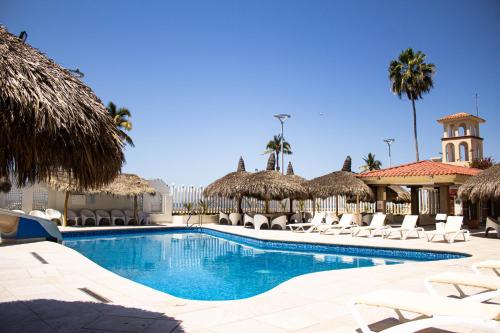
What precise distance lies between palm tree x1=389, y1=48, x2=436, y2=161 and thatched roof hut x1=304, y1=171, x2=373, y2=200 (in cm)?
1017

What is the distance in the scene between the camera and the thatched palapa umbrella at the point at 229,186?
59.9 feet

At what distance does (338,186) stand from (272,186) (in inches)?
119

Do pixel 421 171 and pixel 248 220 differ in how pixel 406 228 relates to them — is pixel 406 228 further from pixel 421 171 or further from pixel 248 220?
pixel 248 220

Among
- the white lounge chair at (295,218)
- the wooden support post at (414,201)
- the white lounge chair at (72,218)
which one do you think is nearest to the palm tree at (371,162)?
the wooden support post at (414,201)

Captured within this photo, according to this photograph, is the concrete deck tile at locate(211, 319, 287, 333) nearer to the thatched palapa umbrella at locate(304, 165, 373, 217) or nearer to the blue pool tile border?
the blue pool tile border

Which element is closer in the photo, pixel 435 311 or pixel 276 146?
pixel 435 311

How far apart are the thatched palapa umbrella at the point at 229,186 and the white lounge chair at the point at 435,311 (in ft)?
49.1

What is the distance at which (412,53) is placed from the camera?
2648 centimetres

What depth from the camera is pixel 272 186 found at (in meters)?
17.3

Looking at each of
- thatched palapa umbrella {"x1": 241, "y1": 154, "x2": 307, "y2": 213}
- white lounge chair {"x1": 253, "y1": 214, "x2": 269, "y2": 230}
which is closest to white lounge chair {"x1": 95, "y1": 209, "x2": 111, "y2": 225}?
thatched palapa umbrella {"x1": 241, "y1": 154, "x2": 307, "y2": 213}

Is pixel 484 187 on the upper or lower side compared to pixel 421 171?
lower

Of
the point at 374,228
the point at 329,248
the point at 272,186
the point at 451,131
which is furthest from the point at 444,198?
the point at 451,131

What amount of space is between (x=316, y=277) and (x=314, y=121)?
1480 cm

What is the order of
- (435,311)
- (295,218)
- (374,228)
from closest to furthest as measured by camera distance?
1. (435,311)
2. (374,228)
3. (295,218)
